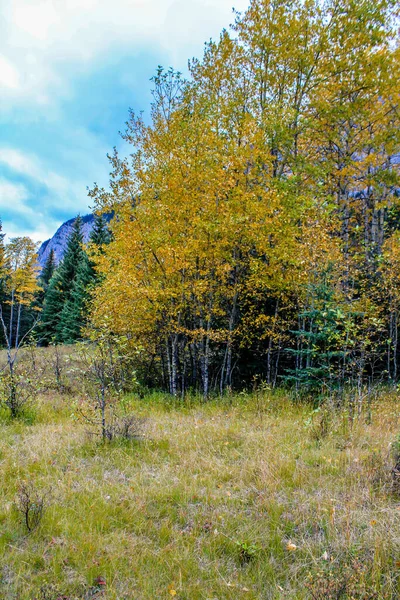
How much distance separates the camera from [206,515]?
110 inches

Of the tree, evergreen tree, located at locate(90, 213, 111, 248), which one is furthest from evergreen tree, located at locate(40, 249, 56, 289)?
evergreen tree, located at locate(90, 213, 111, 248)

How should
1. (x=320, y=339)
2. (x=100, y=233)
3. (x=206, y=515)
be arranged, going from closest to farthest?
(x=206, y=515) → (x=320, y=339) → (x=100, y=233)

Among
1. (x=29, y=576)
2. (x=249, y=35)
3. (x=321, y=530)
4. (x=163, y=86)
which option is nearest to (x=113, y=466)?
(x=29, y=576)

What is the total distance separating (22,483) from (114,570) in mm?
1653

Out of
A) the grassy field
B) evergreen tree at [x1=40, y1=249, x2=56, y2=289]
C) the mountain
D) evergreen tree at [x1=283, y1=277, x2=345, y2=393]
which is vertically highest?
the mountain

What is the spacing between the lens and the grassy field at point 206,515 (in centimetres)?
208

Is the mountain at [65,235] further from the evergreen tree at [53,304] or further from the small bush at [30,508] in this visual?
the small bush at [30,508]

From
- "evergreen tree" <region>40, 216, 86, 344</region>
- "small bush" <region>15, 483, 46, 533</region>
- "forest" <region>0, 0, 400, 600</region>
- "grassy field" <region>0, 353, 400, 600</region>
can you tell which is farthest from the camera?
"evergreen tree" <region>40, 216, 86, 344</region>

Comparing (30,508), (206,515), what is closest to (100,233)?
(30,508)

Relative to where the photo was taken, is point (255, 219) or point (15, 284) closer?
point (255, 219)

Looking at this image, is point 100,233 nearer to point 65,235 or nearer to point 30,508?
point 65,235

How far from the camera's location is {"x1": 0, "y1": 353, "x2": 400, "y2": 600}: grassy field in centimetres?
208

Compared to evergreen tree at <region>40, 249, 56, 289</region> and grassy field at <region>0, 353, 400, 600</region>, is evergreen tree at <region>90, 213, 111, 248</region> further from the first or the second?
grassy field at <region>0, 353, 400, 600</region>

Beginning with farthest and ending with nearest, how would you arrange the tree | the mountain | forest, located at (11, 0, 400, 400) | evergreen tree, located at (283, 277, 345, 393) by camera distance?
the mountain, forest, located at (11, 0, 400, 400), evergreen tree, located at (283, 277, 345, 393), the tree
